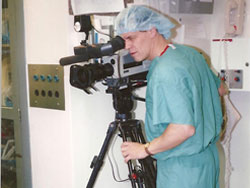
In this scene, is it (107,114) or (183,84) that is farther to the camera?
(107,114)

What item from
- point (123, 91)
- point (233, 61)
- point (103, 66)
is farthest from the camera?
point (233, 61)

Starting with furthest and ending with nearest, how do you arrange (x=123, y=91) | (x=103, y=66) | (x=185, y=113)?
(x=123, y=91)
(x=103, y=66)
(x=185, y=113)

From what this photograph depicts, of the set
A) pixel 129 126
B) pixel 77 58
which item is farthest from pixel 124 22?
pixel 129 126

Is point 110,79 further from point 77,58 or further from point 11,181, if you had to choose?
point 11,181

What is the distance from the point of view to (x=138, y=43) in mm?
1327

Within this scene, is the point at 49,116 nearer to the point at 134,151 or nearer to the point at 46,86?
the point at 46,86

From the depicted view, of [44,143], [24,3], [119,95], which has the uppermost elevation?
[24,3]

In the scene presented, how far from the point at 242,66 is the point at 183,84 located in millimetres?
663

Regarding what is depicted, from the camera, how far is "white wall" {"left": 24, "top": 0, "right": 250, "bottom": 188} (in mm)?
1759

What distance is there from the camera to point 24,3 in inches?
73.9

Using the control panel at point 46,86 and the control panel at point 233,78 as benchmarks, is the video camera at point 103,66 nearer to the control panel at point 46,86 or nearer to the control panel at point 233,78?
the control panel at point 46,86

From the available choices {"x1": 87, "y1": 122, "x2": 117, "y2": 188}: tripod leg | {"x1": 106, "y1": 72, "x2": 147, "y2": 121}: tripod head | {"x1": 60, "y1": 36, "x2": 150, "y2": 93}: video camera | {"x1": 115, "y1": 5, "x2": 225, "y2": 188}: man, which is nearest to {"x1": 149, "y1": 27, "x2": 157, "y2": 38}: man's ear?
{"x1": 115, "y1": 5, "x2": 225, "y2": 188}: man

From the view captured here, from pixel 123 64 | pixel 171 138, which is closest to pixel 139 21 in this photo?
pixel 123 64

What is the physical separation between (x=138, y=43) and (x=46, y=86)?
0.75 metres
